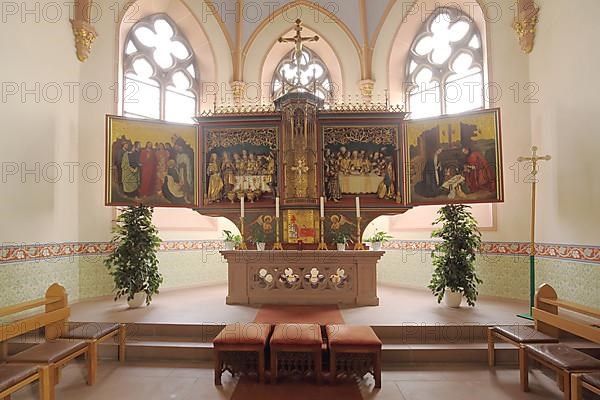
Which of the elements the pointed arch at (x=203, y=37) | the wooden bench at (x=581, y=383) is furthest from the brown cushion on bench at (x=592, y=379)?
the pointed arch at (x=203, y=37)

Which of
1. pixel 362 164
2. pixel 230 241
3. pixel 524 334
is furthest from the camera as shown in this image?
pixel 362 164

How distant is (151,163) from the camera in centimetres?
777

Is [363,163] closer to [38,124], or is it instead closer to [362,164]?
[362,164]

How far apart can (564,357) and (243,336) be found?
3.57 meters

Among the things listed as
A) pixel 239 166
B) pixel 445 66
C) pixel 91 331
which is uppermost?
pixel 445 66

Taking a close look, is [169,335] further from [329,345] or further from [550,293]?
[550,293]

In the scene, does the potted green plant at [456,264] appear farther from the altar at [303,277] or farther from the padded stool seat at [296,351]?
the padded stool seat at [296,351]

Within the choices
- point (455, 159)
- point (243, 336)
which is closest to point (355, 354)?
point (243, 336)

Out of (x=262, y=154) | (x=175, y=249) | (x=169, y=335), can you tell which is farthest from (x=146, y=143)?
(x=169, y=335)

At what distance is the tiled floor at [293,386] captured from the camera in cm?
441

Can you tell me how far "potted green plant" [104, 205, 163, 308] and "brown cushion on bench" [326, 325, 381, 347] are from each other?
403 centimetres

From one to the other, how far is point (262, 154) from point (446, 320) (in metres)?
4.74

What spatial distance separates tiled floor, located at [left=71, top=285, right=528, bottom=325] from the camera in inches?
243

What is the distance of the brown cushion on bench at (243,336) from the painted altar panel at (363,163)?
3764 mm
